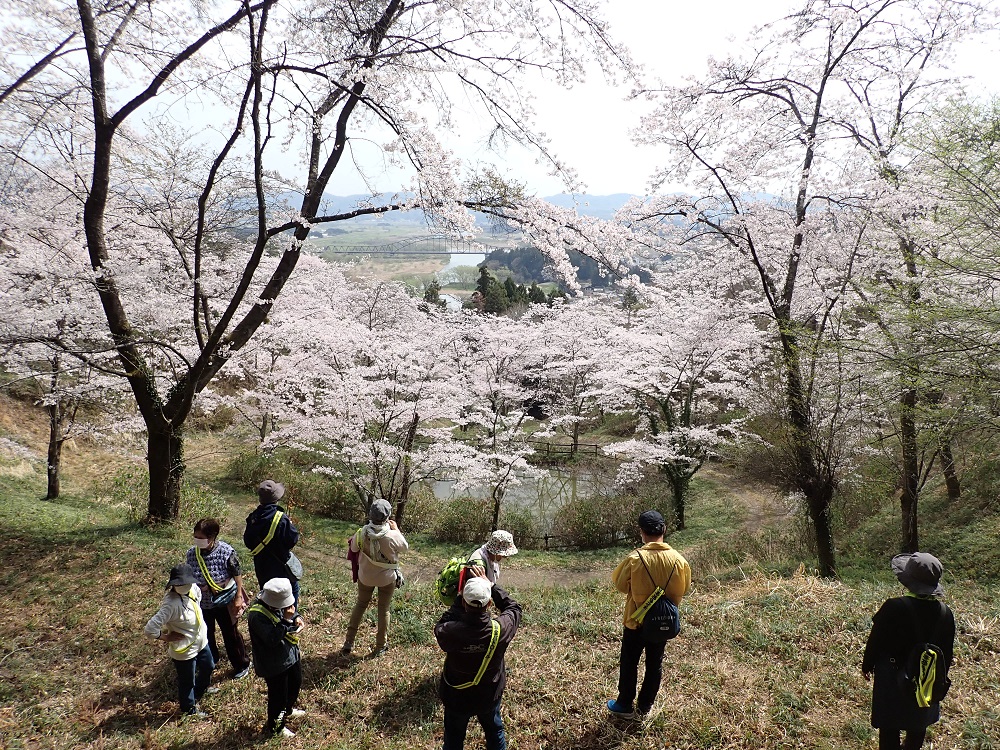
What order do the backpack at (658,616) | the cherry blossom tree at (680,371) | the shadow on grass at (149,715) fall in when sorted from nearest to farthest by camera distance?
the backpack at (658,616) < the shadow on grass at (149,715) < the cherry blossom tree at (680,371)

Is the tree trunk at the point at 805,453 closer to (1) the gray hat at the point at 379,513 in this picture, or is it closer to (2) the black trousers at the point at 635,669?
(2) the black trousers at the point at 635,669

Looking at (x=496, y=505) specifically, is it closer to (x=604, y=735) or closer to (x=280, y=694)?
(x=604, y=735)

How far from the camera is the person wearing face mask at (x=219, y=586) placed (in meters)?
3.94

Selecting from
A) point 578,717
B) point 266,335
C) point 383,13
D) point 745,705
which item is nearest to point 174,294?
point 266,335

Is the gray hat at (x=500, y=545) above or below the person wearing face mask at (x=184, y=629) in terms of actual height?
above

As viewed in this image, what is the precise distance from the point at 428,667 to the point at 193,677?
5.94ft

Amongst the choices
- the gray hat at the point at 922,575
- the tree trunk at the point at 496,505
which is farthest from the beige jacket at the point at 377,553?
the tree trunk at the point at 496,505

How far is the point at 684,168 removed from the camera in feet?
28.5

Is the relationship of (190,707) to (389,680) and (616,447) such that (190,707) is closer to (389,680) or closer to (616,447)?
(389,680)

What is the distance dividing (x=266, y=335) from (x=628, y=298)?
2804 cm

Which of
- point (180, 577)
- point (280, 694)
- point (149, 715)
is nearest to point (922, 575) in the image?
point (280, 694)

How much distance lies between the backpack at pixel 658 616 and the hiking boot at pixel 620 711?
2.43 feet

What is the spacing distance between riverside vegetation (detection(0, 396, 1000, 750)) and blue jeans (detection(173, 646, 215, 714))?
123 mm

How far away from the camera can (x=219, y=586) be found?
13.0 feet
